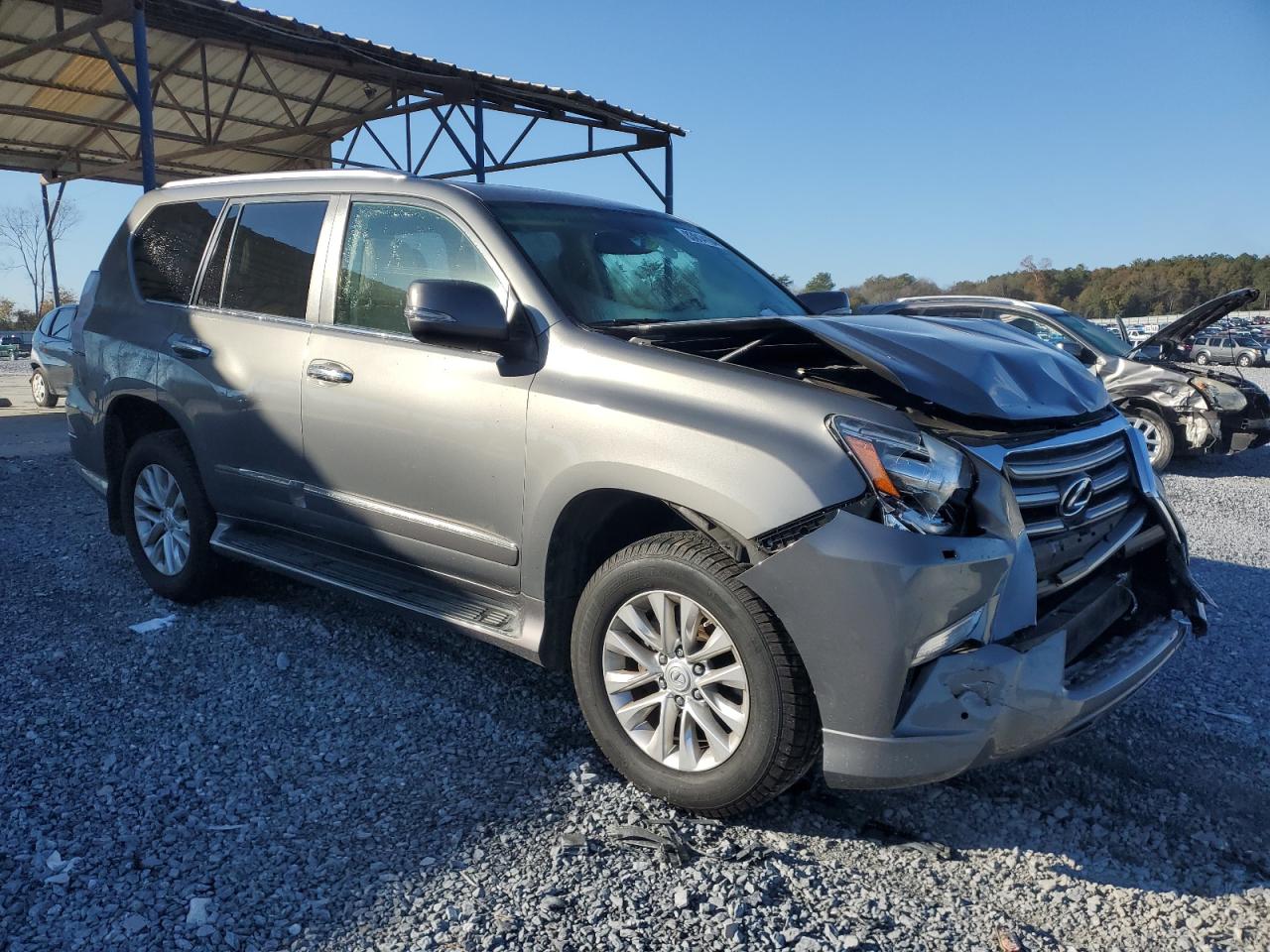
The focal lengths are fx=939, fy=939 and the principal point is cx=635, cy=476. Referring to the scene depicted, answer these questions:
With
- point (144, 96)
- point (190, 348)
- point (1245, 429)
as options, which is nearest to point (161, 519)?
point (190, 348)

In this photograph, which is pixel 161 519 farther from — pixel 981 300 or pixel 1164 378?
pixel 1164 378

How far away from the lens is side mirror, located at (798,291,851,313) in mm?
4293

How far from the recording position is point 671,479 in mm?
2623

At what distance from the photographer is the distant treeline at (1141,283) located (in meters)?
75.1

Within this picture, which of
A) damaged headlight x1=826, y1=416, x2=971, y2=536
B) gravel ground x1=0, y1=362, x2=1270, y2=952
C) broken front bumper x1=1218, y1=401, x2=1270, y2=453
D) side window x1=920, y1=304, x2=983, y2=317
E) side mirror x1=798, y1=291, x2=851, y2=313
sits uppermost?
side window x1=920, y1=304, x2=983, y2=317

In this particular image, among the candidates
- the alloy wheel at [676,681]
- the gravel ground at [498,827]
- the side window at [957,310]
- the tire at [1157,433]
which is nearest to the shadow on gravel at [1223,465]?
the tire at [1157,433]

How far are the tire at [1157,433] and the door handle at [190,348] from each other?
339 inches

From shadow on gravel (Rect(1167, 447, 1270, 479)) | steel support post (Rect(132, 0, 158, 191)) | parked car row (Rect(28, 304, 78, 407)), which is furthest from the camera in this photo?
parked car row (Rect(28, 304, 78, 407))

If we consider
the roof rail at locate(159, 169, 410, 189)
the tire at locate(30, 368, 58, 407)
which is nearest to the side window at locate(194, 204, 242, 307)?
the roof rail at locate(159, 169, 410, 189)

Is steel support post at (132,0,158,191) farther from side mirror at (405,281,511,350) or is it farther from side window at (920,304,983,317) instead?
side window at (920,304,983,317)

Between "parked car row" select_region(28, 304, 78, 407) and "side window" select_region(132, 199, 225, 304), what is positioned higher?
"side window" select_region(132, 199, 225, 304)

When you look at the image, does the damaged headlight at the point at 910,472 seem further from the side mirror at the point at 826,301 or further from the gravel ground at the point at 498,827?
the side mirror at the point at 826,301

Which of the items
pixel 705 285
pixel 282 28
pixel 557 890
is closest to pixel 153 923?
pixel 557 890

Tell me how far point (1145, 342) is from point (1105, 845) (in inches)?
332
